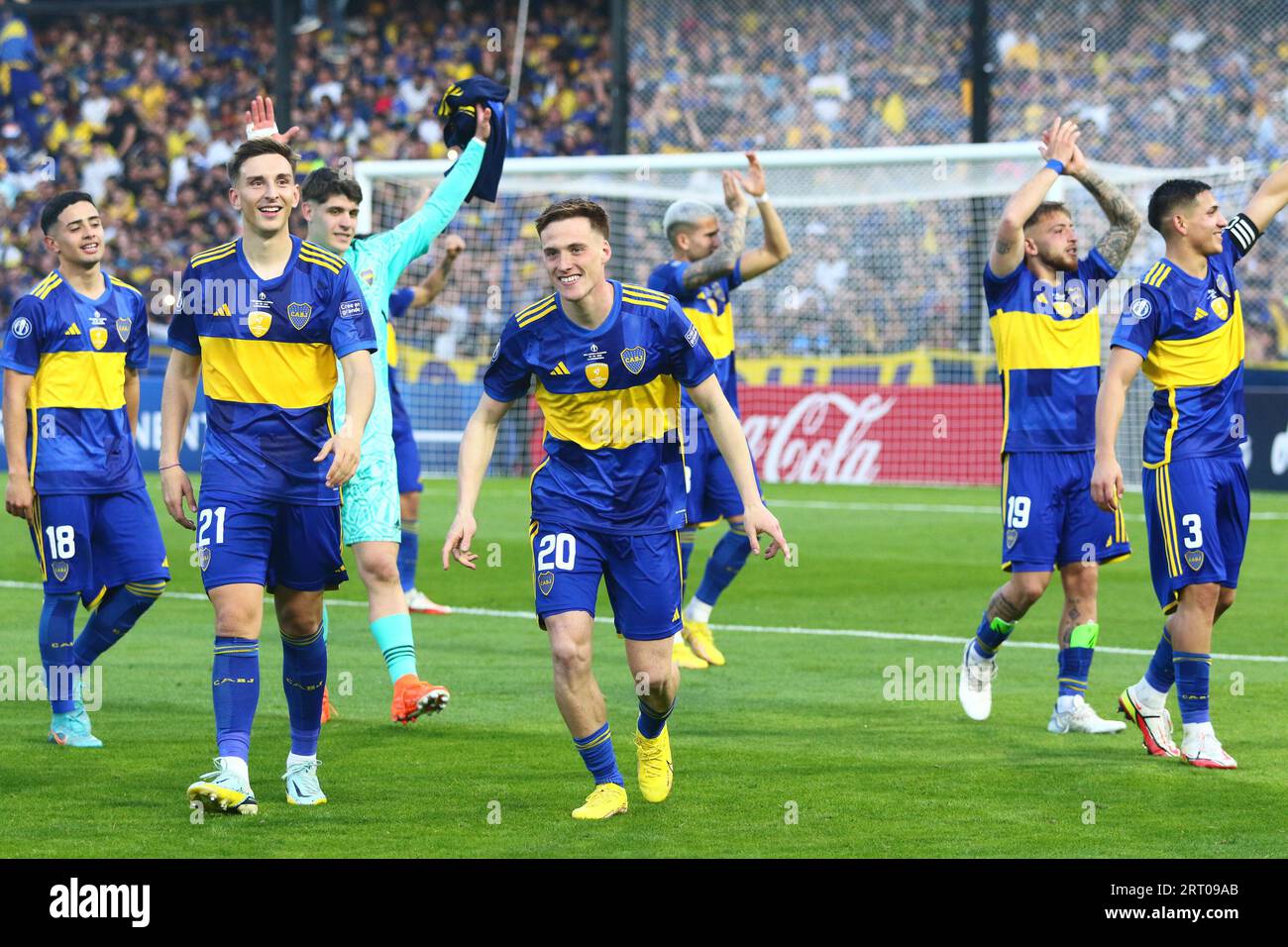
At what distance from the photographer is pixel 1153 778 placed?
282 inches

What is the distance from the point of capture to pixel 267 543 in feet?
21.3

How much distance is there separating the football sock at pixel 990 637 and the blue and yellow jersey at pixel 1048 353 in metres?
0.79

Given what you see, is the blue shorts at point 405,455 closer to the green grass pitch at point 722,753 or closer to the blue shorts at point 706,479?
the green grass pitch at point 722,753

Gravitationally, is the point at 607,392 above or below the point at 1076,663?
above

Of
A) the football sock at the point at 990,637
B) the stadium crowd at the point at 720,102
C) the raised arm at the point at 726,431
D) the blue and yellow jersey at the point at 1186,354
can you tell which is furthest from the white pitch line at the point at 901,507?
the raised arm at the point at 726,431

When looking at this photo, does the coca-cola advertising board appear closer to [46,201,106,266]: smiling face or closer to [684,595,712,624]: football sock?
[684,595,712,624]: football sock

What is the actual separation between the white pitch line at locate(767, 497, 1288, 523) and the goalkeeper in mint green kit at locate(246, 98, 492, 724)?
1067 centimetres

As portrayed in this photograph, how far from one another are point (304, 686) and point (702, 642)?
396 centimetres

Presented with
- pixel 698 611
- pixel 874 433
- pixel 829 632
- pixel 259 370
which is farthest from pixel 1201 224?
pixel 874 433

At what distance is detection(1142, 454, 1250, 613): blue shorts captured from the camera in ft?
24.0

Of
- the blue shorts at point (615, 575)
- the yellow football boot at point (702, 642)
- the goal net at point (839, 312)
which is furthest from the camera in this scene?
the goal net at point (839, 312)

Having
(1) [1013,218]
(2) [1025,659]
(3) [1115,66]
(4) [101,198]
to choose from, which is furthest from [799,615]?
(4) [101,198]

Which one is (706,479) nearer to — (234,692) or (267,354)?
(267,354)

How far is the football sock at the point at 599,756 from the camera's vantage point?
650 cm
